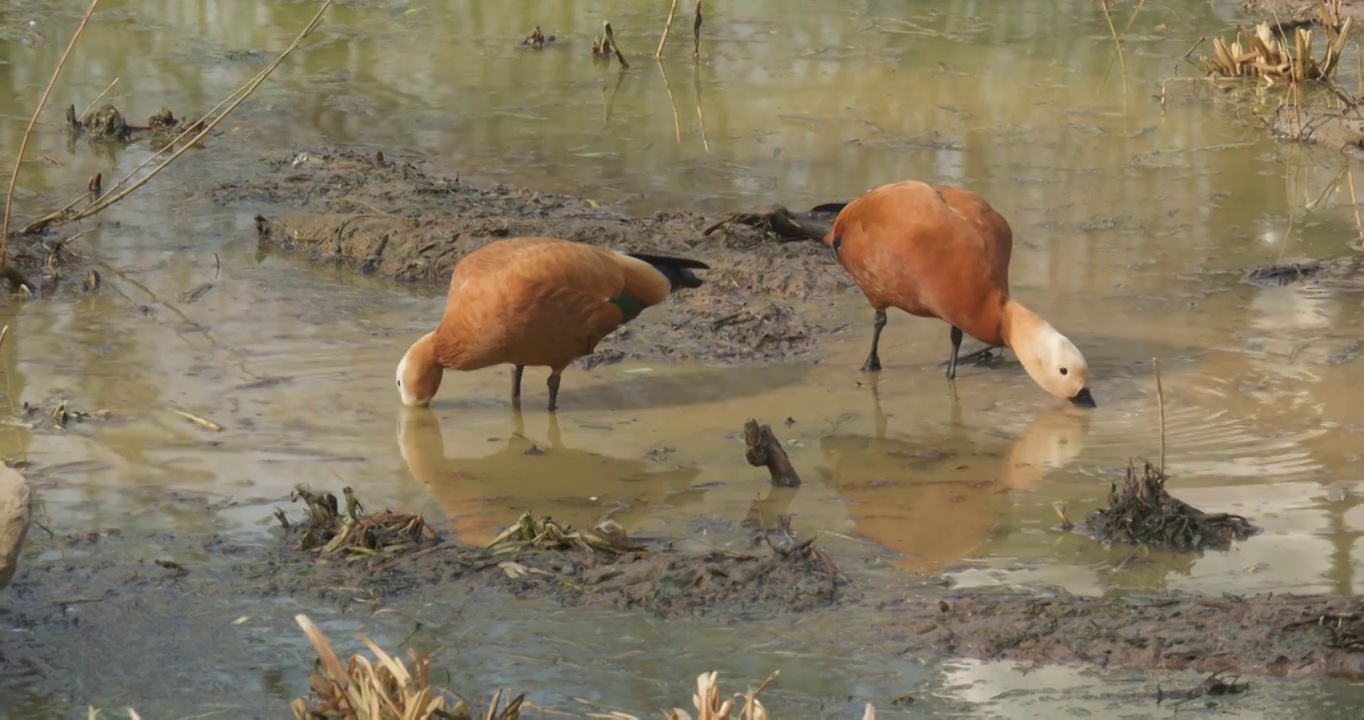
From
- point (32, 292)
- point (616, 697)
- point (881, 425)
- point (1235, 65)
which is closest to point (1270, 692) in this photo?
point (616, 697)

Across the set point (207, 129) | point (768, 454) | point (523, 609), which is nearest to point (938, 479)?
point (768, 454)

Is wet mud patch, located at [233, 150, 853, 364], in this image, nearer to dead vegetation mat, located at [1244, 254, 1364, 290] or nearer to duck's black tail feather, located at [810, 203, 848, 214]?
duck's black tail feather, located at [810, 203, 848, 214]

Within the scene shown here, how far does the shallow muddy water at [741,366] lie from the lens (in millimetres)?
5078

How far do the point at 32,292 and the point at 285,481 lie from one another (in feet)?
8.61

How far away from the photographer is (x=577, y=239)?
27.8 ft

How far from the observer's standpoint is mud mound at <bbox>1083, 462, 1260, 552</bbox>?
16.9 ft

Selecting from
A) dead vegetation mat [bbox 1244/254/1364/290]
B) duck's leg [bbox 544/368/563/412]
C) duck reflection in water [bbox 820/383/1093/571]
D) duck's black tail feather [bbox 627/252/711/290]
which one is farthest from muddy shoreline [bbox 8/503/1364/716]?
dead vegetation mat [bbox 1244/254/1364/290]

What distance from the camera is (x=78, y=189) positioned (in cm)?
942

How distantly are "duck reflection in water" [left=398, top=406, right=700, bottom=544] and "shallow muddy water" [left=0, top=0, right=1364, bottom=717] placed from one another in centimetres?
2

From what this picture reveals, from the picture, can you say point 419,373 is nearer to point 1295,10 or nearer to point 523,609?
point 523,609

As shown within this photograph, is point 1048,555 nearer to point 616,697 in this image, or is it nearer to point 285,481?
point 616,697

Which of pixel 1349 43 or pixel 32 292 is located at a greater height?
pixel 1349 43

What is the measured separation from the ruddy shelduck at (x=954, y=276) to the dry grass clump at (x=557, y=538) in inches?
86.5

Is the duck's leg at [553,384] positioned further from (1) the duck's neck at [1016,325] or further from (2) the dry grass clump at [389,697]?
(2) the dry grass clump at [389,697]
